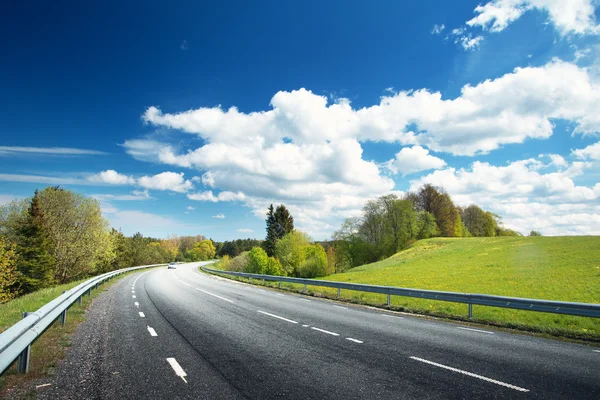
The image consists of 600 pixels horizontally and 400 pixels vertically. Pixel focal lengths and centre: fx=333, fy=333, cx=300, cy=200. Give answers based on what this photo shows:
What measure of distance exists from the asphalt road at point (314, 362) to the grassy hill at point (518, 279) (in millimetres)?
3076

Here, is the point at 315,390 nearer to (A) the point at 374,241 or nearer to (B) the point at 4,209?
(B) the point at 4,209

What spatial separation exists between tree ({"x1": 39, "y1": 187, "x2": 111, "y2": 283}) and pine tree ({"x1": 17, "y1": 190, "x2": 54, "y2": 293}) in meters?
1.57

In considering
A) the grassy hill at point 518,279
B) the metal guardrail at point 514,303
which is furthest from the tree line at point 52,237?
the metal guardrail at point 514,303

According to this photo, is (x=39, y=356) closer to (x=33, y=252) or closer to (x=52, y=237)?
(x=33, y=252)

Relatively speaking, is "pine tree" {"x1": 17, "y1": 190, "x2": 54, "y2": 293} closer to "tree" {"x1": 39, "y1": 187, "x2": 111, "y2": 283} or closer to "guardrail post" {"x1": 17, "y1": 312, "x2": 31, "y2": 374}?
"tree" {"x1": 39, "y1": 187, "x2": 111, "y2": 283}

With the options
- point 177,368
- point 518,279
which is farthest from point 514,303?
point 518,279

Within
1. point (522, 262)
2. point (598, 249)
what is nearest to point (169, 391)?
point (522, 262)

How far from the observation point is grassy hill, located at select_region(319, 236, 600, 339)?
38.8 ft

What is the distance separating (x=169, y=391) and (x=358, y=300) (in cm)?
1291

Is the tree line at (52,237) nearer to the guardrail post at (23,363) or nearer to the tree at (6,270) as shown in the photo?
the tree at (6,270)

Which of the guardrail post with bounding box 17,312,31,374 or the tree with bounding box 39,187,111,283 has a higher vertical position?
the tree with bounding box 39,187,111,283

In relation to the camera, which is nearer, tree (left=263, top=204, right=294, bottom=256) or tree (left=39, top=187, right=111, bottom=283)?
tree (left=39, top=187, right=111, bottom=283)

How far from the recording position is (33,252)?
3572 centimetres

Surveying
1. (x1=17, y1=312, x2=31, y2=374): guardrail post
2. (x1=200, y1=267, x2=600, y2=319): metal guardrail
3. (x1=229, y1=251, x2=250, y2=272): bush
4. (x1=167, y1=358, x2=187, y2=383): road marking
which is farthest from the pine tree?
(x1=167, y1=358, x2=187, y2=383): road marking
